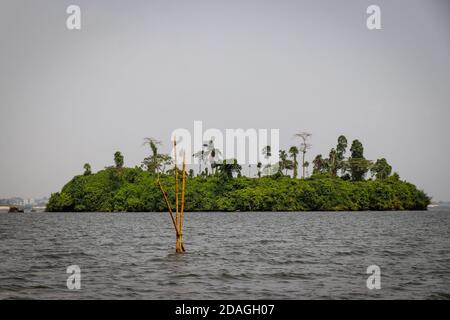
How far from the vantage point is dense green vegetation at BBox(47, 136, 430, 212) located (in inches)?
5487

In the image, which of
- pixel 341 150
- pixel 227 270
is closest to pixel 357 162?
pixel 341 150

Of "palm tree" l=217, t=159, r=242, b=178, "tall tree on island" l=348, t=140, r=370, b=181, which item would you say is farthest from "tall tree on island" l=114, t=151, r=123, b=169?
"tall tree on island" l=348, t=140, r=370, b=181

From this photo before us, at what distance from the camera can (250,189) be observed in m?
141

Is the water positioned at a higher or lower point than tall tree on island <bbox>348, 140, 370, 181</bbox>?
lower

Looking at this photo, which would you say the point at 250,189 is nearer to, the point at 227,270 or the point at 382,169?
the point at 382,169

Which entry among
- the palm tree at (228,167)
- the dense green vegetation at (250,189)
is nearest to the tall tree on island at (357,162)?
the dense green vegetation at (250,189)

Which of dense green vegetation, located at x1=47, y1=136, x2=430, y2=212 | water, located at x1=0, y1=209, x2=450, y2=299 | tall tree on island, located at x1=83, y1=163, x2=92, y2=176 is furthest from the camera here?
tall tree on island, located at x1=83, y1=163, x2=92, y2=176

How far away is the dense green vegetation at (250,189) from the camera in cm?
13938

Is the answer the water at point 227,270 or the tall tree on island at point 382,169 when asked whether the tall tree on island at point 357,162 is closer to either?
the tall tree on island at point 382,169

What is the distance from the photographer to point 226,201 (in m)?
139

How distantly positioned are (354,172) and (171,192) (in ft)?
188

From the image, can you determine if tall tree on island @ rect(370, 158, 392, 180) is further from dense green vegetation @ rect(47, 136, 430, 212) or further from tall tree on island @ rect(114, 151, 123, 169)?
tall tree on island @ rect(114, 151, 123, 169)

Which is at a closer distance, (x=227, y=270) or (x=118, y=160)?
(x=227, y=270)
